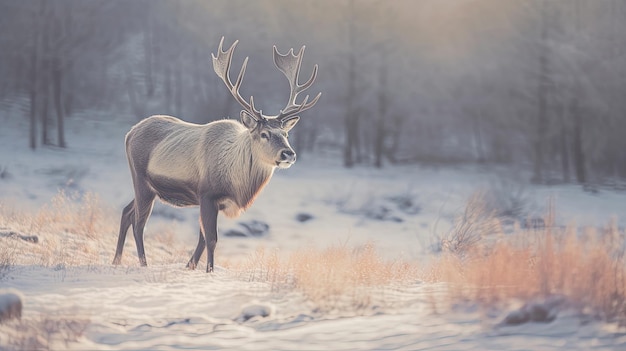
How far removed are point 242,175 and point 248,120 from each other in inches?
23.6

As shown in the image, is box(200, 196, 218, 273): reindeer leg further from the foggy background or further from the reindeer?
the foggy background

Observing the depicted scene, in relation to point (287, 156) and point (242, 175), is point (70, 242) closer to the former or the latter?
point (242, 175)

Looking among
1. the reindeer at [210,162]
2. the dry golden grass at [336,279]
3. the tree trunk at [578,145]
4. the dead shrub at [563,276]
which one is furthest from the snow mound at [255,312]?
the tree trunk at [578,145]

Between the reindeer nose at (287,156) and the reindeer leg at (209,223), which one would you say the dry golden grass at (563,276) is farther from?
the reindeer leg at (209,223)

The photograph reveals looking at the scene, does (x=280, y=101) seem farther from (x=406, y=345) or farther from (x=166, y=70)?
(x=406, y=345)

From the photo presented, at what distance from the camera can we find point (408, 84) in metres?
26.5

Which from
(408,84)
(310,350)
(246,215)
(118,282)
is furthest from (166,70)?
(310,350)

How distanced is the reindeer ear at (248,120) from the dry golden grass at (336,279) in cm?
142

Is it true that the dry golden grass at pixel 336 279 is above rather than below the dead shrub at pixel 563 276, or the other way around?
below

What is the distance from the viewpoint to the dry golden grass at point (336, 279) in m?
5.18

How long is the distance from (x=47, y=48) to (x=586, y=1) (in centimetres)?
2070

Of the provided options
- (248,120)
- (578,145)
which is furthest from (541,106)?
(248,120)

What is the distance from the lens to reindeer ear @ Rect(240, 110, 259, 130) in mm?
7191

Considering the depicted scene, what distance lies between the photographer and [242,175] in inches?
286
